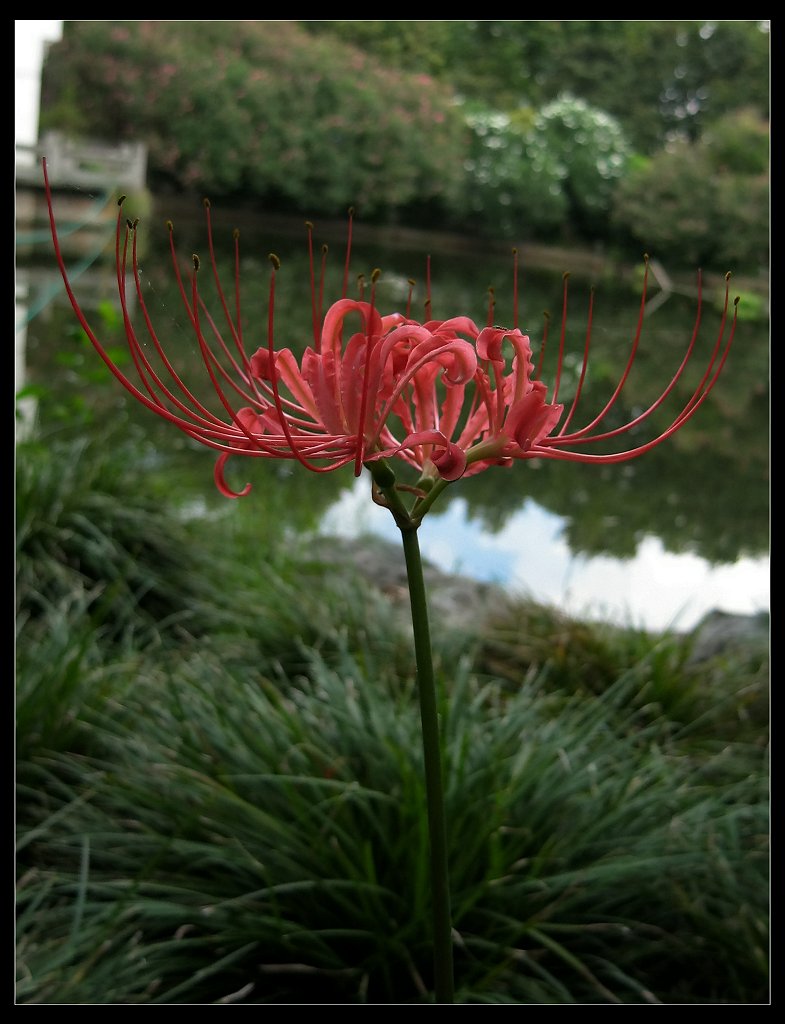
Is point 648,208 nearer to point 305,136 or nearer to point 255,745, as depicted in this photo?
point 305,136

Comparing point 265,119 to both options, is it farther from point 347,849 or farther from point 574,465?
point 347,849

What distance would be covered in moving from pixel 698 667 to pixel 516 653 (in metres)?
0.23

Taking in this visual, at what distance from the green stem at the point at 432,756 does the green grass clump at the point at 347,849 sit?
14.3 inches

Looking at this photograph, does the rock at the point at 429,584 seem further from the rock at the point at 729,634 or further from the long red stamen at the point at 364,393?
the long red stamen at the point at 364,393

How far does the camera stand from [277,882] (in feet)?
2.32

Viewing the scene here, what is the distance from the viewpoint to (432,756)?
293 millimetres

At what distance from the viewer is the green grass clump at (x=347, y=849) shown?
677 millimetres

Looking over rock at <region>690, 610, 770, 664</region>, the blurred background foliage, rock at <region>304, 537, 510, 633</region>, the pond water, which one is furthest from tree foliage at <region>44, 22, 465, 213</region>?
rock at <region>690, 610, 770, 664</region>

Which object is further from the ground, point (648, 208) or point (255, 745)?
point (648, 208)

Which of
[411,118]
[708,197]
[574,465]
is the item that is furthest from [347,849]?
[411,118]

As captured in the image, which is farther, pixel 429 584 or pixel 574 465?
pixel 574 465

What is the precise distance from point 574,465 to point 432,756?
2599mm

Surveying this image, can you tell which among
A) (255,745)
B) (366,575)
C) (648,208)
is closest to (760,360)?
(648,208)
